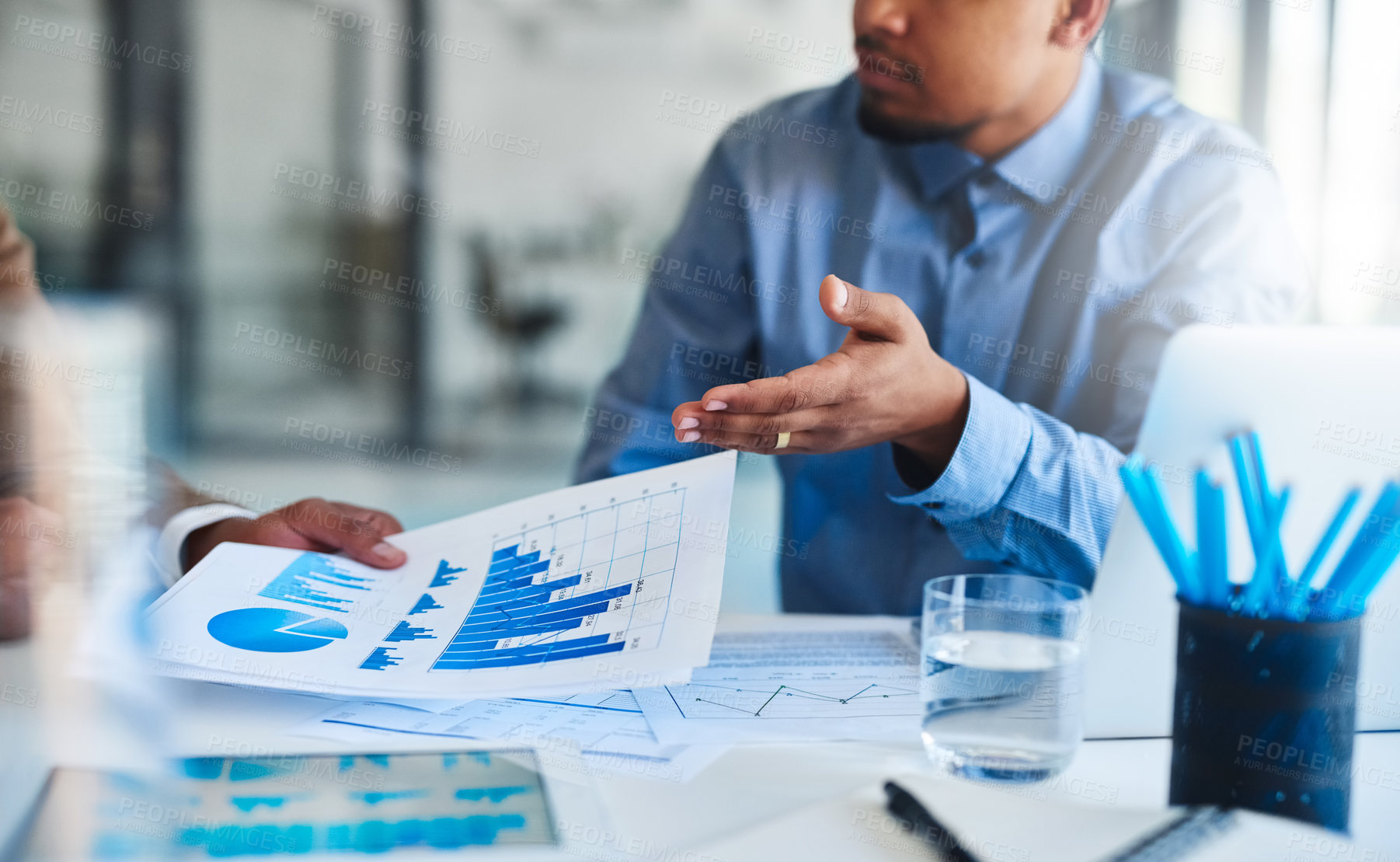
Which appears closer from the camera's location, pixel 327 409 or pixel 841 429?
pixel 841 429

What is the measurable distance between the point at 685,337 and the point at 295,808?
32.5 inches

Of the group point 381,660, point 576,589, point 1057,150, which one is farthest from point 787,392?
point 1057,150

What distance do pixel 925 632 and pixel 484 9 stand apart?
1761mm

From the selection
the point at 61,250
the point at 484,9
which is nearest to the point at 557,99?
the point at 484,9

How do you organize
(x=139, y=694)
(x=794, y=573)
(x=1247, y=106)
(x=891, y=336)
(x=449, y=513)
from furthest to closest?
(x=449, y=513)
(x=1247, y=106)
(x=794, y=573)
(x=891, y=336)
(x=139, y=694)

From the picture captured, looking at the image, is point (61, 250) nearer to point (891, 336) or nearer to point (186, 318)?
point (186, 318)

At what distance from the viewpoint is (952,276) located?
3.58ft

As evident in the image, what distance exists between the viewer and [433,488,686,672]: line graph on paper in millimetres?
498

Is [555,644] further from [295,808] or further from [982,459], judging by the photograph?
[982,459]

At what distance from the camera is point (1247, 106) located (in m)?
1.70

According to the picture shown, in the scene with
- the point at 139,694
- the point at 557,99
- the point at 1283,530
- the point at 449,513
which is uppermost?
the point at 557,99

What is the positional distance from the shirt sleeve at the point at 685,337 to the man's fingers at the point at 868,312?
504mm

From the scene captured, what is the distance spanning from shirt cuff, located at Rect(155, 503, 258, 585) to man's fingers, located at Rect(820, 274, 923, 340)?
0.50m

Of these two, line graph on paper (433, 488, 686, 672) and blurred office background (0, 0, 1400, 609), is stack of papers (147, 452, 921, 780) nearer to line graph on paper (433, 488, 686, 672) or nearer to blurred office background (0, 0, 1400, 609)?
line graph on paper (433, 488, 686, 672)
